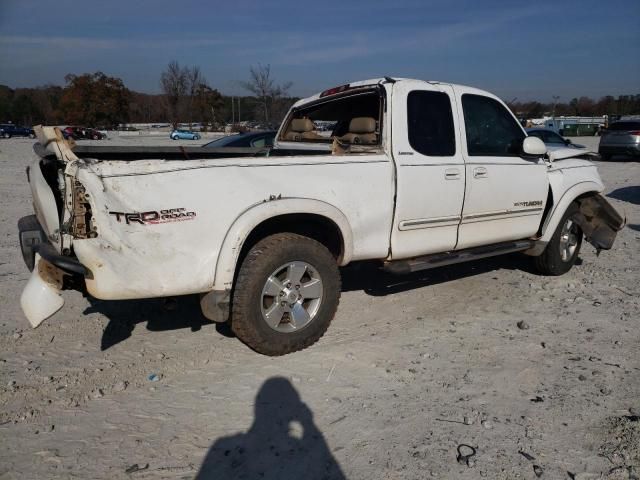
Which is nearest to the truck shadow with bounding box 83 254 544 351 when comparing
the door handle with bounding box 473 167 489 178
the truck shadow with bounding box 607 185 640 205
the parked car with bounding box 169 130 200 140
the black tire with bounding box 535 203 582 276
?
the black tire with bounding box 535 203 582 276

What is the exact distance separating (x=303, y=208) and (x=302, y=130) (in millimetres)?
2218

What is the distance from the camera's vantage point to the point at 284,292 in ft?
11.7

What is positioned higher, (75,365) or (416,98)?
(416,98)

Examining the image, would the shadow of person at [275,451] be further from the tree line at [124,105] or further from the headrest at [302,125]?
the tree line at [124,105]

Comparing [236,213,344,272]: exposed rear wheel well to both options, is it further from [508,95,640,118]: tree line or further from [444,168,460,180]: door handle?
[508,95,640,118]: tree line

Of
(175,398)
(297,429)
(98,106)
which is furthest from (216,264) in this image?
(98,106)

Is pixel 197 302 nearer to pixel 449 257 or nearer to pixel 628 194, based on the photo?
pixel 449 257

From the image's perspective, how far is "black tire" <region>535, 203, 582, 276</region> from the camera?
5402 millimetres

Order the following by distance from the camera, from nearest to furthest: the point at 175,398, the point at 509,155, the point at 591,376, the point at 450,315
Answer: the point at 175,398 < the point at 591,376 < the point at 450,315 < the point at 509,155

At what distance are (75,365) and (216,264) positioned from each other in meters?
1.36

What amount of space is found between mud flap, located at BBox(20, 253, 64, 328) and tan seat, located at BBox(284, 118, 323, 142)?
3.00 m

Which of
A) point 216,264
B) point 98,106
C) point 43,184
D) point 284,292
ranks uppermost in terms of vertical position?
point 98,106

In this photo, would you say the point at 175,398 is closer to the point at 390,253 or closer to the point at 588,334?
the point at 390,253

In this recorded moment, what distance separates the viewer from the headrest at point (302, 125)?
5.38 metres
